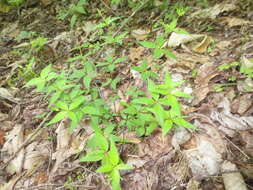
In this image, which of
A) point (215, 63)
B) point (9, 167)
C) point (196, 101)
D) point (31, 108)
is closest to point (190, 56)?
point (215, 63)

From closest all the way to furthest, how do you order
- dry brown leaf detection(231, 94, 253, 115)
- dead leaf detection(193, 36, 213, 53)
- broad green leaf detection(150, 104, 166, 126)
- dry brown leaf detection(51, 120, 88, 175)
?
broad green leaf detection(150, 104, 166, 126)
dry brown leaf detection(231, 94, 253, 115)
dry brown leaf detection(51, 120, 88, 175)
dead leaf detection(193, 36, 213, 53)

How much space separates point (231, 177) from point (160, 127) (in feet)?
2.21

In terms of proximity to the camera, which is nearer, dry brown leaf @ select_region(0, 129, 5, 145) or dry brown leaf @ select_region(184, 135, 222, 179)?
dry brown leaf @ select_region(184, 135, 222, 179)

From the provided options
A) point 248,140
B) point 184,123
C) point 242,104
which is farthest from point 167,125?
point 242,104

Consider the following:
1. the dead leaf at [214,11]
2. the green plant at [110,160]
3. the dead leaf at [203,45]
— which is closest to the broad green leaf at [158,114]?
the green plant at [110,160]

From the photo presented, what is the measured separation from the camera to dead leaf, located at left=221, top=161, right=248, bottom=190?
4.58ft

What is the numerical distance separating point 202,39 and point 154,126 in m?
1.35

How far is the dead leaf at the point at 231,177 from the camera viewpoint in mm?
1396

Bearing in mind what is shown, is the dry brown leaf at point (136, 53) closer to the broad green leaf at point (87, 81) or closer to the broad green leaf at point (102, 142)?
the broad green leaf at point (87, 81)

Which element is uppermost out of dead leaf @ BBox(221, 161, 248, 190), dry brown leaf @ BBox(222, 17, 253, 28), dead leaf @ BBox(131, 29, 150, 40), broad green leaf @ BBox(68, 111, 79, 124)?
dead leaf @ BBox(131, 29, 150, 40)

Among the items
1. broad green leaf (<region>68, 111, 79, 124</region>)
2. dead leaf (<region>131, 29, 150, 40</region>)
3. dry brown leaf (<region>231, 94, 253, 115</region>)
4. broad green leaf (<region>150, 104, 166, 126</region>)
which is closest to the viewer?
Result: broad green leaf (<region>150, 104, 166, 126</region>)

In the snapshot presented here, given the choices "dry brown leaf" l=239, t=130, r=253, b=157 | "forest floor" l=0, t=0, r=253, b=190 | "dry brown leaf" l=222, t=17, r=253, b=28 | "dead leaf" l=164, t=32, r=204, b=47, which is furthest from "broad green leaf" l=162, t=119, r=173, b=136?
"dry brown leaf" l=222, t=17, r=253, b=28

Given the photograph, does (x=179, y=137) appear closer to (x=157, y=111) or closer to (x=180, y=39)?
(x=157, y=111)

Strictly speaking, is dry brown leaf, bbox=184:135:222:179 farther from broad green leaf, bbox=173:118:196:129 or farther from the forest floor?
broad green leaf, bbox=173:118:196:129
